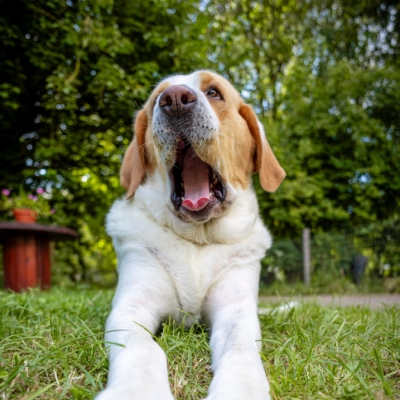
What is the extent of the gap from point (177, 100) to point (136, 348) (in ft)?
4.01

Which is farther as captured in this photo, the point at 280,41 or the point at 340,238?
the point at 280,41

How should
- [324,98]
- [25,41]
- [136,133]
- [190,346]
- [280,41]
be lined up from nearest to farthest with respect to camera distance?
1. [190,346]
2. [136,133]
3. [25,41]
4. [324,98]
5. [280,41]

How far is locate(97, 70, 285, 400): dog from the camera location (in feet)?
6.45

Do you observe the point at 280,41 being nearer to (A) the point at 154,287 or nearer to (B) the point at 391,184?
(B) the point at 391,184

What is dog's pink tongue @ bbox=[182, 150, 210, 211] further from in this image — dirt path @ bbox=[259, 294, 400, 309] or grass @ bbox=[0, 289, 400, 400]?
dirt path @ bbox=[259, 294, 400, 309]

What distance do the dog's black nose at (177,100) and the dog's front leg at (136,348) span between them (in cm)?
91

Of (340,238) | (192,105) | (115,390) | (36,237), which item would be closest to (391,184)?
(340,238)

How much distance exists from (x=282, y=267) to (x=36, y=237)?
540 centimetres

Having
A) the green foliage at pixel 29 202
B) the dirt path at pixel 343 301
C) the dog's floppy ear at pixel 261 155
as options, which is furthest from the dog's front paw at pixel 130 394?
the green foliage at pixel 29 202

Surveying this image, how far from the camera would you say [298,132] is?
9555 mm

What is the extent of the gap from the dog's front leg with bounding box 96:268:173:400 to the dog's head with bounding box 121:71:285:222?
511 millimetres

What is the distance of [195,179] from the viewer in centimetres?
230

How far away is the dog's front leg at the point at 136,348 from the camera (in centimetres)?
114

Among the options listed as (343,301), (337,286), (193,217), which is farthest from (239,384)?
(337,286)
